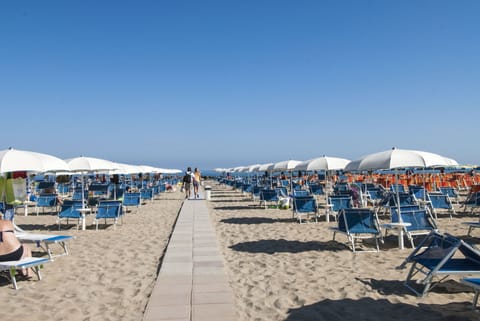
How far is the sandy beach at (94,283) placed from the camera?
4.17 metres

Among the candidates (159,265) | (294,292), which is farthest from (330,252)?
(159,265)

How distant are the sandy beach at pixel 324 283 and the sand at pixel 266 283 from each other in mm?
10

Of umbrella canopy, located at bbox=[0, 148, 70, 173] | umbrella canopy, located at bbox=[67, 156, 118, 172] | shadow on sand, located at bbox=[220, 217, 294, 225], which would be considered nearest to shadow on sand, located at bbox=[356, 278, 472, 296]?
umbrella canopy, located at bbox=[0, 148, 70, 173]

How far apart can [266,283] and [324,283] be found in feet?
2.38

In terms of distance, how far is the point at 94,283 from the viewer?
5258 millimetres

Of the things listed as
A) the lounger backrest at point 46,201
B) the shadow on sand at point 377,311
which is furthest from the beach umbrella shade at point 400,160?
the lounger backrest at point 46,201

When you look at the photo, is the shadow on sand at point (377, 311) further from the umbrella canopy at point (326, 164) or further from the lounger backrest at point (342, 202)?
the umbrella canopy at point (326, 164)

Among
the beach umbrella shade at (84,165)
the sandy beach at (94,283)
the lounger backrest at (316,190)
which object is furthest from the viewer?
the lounger backrest at (316,190)

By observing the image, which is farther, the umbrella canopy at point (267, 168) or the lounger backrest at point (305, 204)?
the umbrella canopy at point (267, 168)

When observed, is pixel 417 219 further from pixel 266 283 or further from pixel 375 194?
pixel 375 194

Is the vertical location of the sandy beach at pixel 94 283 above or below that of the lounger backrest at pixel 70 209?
below

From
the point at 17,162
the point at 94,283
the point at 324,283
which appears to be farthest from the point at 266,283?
the point at 17,162

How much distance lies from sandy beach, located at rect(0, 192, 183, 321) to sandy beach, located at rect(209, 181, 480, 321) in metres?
1.21

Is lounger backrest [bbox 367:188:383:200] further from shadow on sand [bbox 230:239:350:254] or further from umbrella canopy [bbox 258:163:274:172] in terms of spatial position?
shadow on sand [bbox 230:239:350:254]
